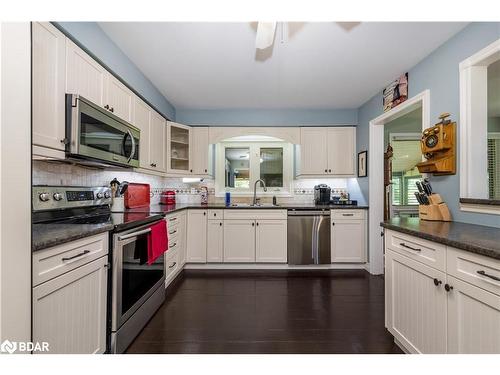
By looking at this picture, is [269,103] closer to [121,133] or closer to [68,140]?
[121,133]

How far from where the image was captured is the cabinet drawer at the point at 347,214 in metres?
3.46

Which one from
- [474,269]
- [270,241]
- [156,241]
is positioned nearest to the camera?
[474,269]

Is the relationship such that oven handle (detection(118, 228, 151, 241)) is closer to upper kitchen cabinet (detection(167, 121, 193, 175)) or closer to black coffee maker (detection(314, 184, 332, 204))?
upper kitchen cabinet (detection(167, 121, 193, 175))

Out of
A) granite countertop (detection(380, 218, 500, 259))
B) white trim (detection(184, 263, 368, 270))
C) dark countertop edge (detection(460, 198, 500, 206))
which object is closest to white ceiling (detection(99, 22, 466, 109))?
dark countertop edge (detection(460, 198, 500, 206))

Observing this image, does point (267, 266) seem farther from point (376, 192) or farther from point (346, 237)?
point (376, 192)

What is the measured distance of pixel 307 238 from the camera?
343 cm

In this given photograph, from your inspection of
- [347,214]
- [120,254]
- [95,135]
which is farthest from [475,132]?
[95,135]

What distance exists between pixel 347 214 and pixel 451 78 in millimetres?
2007

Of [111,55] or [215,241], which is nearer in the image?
[111,55]

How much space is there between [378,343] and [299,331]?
1.93ft

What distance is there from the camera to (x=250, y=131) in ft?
12.6

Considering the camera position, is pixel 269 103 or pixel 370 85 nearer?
pixel 370 85

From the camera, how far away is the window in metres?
4.22

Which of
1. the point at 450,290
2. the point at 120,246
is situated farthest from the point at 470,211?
the point at 120,246
